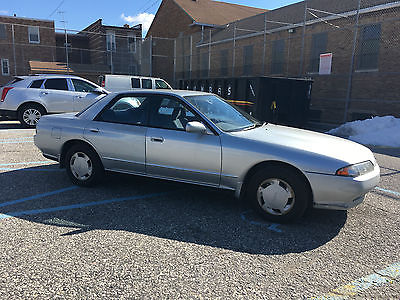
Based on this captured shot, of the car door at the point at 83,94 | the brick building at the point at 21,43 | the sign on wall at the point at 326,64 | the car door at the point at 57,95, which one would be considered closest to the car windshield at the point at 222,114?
the car door at the point at 83,94

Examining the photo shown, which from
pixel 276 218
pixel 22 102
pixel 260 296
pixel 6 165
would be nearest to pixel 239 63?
pixel 22 102

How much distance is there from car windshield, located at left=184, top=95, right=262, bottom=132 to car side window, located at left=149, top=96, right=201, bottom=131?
0.50ft

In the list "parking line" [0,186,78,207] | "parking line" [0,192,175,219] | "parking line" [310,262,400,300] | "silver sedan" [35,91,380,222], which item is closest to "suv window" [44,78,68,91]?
"silver sedan" [35,91,380,222]

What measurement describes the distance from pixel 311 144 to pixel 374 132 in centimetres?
787

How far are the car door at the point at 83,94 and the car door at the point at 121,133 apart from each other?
22.4ft

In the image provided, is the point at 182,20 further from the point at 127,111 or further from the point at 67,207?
the point at 67,207

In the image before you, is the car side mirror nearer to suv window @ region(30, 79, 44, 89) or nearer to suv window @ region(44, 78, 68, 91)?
suv window @ region(44, 78, 68, 91)

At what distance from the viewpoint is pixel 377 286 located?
2672 millimetres

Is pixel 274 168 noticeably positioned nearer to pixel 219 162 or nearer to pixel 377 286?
pixel 219 162

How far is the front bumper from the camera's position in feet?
11.4

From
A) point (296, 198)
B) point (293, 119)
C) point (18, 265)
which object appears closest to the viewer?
point (18, 265)

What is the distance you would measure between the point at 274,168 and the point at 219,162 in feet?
2.12

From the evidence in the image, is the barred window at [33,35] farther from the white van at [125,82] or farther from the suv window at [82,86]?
the suv window at [82,86]

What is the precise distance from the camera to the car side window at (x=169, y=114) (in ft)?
14.1
